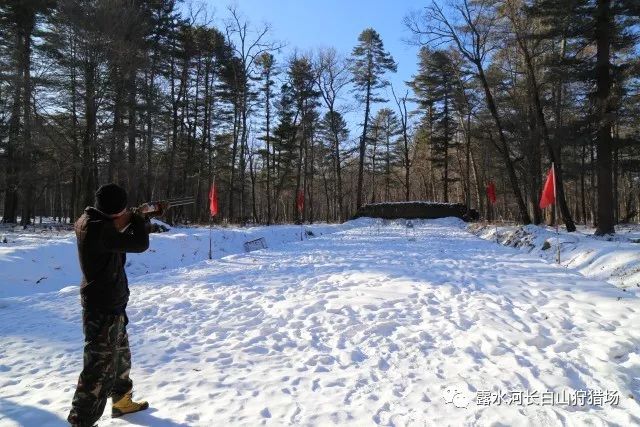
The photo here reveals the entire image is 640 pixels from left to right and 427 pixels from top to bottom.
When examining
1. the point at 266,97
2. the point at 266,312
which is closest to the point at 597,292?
the point at 266,312

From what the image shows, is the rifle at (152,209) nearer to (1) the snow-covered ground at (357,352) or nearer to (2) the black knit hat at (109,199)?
(2) the black knit hat at (109,199)

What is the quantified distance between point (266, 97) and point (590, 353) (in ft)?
105

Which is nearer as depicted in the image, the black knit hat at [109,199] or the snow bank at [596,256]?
the black knit hat at [109,199]

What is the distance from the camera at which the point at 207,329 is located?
5629 mm

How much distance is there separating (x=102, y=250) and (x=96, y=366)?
0.88 m

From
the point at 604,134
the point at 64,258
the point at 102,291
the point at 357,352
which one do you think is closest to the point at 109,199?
the point at 102,291

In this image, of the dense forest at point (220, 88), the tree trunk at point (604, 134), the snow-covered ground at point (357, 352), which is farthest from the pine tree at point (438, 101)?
the snow-covered ground at point (357, 352)

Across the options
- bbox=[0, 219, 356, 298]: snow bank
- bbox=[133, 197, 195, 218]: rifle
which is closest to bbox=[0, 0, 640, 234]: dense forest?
bbox=[0, 219, 356, 298]: snow bank

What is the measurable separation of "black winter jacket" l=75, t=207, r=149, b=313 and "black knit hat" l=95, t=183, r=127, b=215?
0.18 feet

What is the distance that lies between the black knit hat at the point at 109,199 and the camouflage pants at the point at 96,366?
82 centimetres

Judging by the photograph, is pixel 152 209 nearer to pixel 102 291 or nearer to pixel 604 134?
pixel 102 291

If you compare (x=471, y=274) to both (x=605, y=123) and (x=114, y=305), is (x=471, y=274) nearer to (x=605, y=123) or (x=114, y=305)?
(x=114, y=305)

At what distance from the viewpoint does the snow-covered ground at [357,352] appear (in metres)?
3.29

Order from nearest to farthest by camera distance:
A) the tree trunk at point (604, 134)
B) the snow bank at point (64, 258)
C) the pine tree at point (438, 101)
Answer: the snow bank at point (64, 258) → the tree trunk at point (604, 134) → the pine tree at point (438, 101)
